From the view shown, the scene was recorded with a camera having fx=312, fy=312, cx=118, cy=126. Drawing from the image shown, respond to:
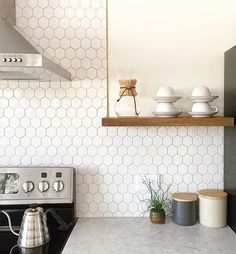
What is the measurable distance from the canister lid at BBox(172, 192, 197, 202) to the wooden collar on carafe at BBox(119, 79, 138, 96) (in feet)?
1.78

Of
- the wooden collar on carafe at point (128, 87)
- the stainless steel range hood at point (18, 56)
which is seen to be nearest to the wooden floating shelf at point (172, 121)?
the wooden collar on carafe at point (128, 87)

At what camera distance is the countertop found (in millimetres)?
1263

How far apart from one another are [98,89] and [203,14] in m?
0.66

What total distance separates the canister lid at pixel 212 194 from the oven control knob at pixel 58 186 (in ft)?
2.24

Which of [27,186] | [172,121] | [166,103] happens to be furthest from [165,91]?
[27,186]

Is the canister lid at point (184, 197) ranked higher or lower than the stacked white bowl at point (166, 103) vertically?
lower

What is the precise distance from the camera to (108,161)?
164cm

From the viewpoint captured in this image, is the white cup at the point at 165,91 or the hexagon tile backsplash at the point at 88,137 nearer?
the white cup at the point at 165,91

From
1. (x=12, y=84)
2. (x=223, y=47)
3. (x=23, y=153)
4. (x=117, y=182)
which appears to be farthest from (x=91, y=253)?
(x=223, y=47)

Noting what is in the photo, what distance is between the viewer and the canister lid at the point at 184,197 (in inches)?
59.1

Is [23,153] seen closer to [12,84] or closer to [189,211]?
[12,84]

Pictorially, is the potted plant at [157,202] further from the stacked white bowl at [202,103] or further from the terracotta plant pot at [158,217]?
the stacked white bowl at [202,103]

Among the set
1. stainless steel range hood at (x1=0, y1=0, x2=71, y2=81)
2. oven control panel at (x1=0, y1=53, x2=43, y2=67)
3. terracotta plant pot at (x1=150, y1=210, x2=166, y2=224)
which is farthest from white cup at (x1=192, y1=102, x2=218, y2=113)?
oven control panel at (x1=0, y1=53, x2=43, y2=67)

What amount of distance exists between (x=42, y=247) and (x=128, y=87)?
2.66ft
